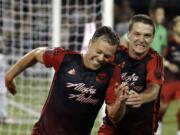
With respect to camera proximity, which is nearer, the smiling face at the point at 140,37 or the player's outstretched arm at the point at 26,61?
the player's outstretched arm at the point at 26,61

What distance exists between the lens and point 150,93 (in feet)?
20.4

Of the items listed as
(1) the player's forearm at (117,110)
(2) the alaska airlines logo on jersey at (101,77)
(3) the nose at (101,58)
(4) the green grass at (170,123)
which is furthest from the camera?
(4) the green grass at (170,123)

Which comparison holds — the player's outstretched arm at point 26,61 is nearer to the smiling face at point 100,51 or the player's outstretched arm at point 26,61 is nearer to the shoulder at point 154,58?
the smiling face at point 100,51

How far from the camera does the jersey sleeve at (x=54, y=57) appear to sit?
235 inches

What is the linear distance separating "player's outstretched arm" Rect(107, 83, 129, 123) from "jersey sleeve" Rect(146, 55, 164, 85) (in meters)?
0.77

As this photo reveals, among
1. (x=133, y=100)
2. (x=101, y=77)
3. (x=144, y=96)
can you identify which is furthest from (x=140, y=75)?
(x=133, y=100)

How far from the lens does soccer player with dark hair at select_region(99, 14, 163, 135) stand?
642 centimetres

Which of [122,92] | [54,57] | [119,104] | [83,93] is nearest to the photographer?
[122,92]

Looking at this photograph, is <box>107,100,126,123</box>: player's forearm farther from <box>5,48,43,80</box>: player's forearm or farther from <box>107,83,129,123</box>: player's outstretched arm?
<box>5,48,43,80</box>: player's forearm

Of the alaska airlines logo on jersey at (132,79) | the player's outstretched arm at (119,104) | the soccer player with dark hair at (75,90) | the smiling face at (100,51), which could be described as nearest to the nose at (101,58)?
the smiling face at (100,51)

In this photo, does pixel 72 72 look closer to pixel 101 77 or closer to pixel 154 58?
pixel 101 77

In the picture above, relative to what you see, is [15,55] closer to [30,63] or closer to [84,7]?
[84,7]

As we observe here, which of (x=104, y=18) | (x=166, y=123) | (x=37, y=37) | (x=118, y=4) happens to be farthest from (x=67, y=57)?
(x=118, y=4)

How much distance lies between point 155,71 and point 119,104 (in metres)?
1.06
